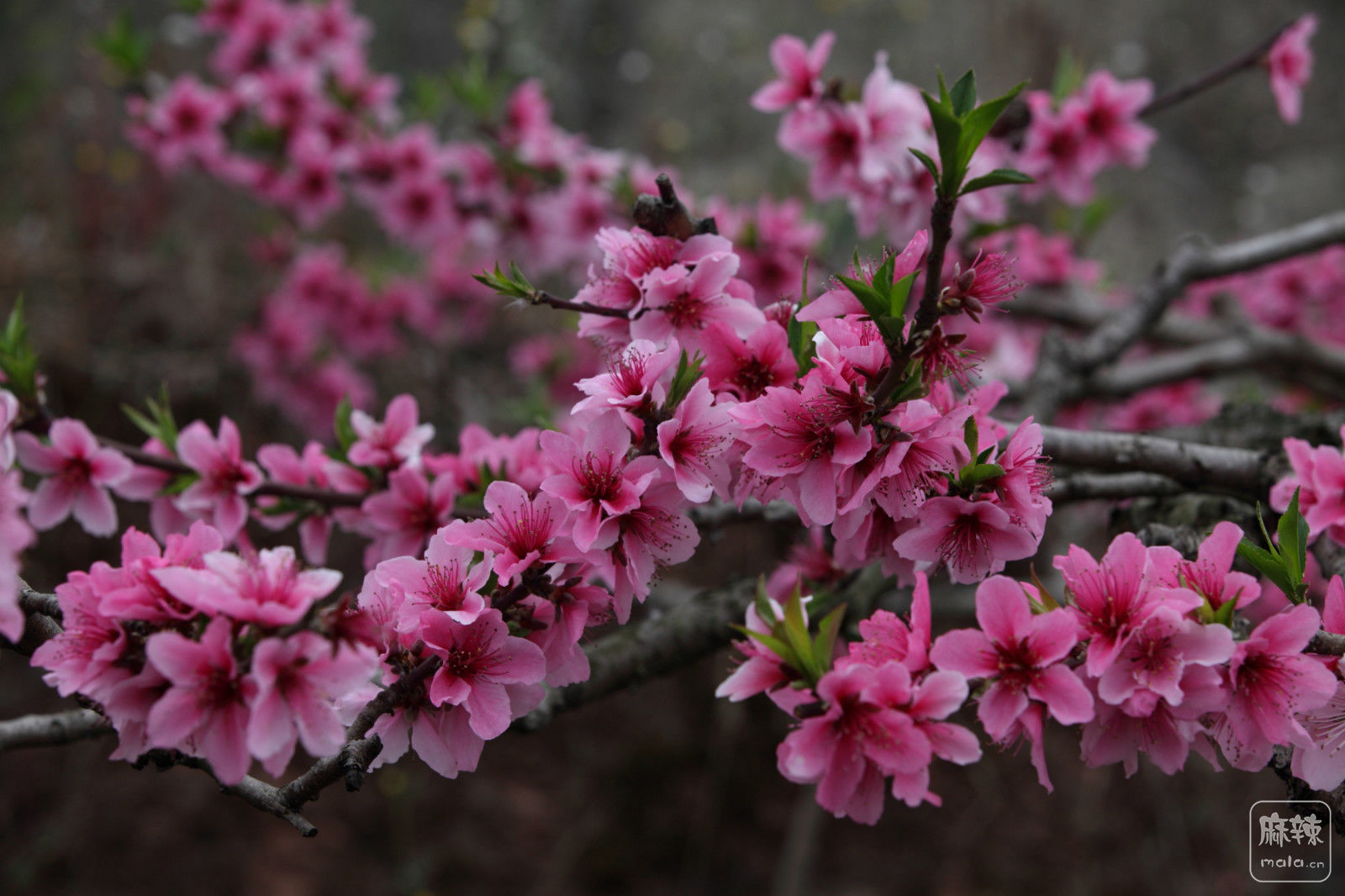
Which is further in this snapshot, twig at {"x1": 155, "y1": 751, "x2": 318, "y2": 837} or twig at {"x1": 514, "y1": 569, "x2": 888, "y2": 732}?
twig at {"x1": 514, "y1": 569, "x2": 888, "y2": 732}

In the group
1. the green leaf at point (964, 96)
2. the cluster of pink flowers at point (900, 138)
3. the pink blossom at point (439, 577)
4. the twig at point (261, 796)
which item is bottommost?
the twig at point (261, 796)

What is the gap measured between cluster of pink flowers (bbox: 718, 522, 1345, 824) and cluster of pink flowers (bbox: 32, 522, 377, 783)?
375 mm

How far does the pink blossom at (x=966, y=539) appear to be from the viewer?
857 millimetres

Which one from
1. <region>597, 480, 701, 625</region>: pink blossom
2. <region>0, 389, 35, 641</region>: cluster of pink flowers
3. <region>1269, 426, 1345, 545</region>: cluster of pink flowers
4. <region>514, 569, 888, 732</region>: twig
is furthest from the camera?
<region>514, 569, 888, 732</region>: twig

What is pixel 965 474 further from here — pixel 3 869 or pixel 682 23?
pixel 682 23

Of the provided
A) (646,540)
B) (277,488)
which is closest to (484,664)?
(646,540)

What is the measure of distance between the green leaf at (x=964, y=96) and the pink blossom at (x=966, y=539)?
0.41 metres

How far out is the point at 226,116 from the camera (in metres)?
2.57

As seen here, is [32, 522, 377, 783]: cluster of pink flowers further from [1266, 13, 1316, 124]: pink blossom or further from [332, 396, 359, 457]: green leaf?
[1266, 13, 1316, 124]: pink blossom

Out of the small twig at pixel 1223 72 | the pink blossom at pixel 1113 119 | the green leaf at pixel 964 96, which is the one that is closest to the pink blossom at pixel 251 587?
the green leaf at pixel 964 96

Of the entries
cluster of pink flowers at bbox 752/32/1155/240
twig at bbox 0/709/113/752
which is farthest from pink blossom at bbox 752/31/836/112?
twig at bbox 0/709/113/752

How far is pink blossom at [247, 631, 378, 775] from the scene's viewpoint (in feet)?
2.28

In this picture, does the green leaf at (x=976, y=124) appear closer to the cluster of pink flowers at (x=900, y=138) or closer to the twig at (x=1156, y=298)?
the cluster of pink flowers at (x=900, y=138)

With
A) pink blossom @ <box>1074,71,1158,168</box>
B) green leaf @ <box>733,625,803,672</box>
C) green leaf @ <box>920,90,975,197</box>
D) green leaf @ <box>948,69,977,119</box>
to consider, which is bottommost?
green leaf @ <box>733,625,803,672</box>
